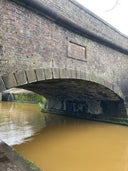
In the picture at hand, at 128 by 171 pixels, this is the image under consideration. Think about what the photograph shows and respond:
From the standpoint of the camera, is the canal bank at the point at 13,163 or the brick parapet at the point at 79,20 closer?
the canal bank at the point at 13,163

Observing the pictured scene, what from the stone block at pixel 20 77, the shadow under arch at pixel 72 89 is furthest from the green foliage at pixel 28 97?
the stone block at pixel 20 77

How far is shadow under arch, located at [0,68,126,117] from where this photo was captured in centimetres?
537

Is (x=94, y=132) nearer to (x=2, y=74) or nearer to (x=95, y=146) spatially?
(x=95, y=146)

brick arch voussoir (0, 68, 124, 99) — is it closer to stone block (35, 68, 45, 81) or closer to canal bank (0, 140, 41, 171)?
stone block (35, 68, 45, 81)

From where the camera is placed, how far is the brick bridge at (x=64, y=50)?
5.03 metres

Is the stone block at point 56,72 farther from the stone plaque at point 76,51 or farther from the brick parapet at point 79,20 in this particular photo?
the brick parapet at point 79,20

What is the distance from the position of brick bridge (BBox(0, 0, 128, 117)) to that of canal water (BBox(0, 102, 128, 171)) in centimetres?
185

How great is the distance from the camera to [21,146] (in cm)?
709

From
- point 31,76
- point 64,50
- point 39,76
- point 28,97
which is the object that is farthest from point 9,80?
point 28,97

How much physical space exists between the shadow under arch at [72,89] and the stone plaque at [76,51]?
0.47m

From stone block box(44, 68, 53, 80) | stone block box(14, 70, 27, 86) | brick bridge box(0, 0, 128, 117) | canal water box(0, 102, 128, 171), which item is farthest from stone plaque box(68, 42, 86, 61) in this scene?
canal water box(0, 102, 128, 171)

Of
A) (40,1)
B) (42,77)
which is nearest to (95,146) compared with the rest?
(42,77)

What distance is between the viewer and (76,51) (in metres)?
7.52

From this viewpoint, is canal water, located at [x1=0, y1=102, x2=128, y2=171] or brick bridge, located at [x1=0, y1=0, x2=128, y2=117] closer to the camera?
brick bridge, located at [x1=0, y1=0, x2=128, y2=117]
